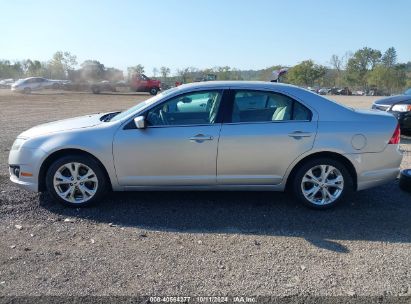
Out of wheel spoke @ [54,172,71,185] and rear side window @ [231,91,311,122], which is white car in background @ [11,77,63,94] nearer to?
wheel spoke @ [54,172,71,185]

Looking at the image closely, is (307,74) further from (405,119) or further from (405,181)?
(405,181)

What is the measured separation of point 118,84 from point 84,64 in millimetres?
7364

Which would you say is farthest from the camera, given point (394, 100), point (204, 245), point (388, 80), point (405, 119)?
point (388, 80)

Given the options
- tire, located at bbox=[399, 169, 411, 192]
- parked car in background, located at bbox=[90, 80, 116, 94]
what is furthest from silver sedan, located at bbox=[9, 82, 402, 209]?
parked car in background, located at bbox=[90, 80, 116, 94]

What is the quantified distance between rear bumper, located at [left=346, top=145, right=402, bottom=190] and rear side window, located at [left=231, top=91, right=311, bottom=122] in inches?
33.2

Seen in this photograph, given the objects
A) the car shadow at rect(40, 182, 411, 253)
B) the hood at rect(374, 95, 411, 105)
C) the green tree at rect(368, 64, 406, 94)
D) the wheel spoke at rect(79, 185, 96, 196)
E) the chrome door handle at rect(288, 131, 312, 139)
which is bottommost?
the green tree at rect(368, 64, 406, 94)

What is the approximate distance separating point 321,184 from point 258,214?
898 millimetres

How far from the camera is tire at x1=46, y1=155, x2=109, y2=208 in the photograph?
4.84 metres

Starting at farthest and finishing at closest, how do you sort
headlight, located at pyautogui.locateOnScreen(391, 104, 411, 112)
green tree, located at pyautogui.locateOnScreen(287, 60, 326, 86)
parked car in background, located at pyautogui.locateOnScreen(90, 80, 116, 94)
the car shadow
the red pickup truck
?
1. green tree, located at pyautogui.locateOnScreen(287, 60, 326, 86)
2. parked car in background, located at pyautogui.locateOnScreen(90, 80, 116, 94)
3. the red pickup truck
4. headlight, located at pyautogui.locateOnScreen(391, 104, 411, 112)
5. the car shadow

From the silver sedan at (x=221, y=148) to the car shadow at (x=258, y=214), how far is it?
0.83ft

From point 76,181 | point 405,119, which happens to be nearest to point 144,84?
point 405,119

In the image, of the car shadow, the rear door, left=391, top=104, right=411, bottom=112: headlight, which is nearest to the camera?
the car shadow

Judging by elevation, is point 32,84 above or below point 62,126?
below

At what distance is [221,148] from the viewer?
4.77 metres
